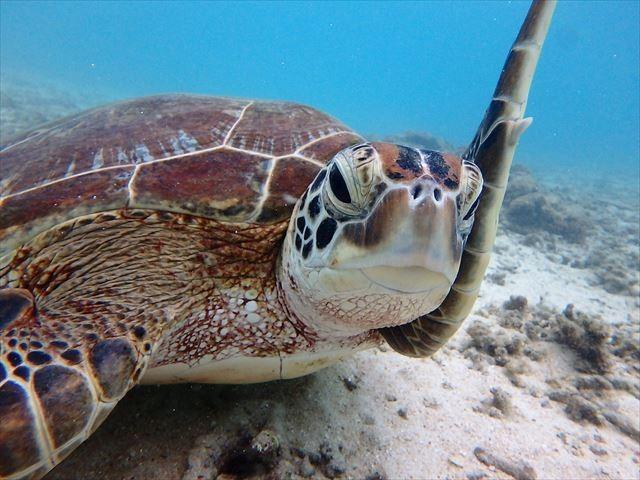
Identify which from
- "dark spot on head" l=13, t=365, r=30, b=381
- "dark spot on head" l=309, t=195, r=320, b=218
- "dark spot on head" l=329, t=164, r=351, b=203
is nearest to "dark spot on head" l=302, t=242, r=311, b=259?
"dark spot on head" l=309, t=195, r=320, b=218

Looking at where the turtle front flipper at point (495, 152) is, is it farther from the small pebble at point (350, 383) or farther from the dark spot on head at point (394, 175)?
the dark spot on head at point (394, 175)

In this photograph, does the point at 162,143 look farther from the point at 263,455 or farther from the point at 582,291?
the point at 582,291

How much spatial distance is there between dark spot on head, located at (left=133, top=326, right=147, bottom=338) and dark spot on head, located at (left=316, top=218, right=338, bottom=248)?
71 cm

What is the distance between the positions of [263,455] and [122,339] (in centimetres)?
75

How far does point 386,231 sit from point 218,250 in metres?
0.92

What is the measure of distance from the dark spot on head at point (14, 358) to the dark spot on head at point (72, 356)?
110 millimetres

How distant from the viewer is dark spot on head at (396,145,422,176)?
1063mm

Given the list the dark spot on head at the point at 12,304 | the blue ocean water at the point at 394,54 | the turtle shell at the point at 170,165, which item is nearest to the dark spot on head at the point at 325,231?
the turtle shell at the point at 170,165

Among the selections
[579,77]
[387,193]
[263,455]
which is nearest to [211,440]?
[263,455]

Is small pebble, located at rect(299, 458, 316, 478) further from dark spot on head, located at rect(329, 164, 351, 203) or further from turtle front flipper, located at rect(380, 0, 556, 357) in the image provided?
dark spot on head, located at rect(329, 164, 351, 203)

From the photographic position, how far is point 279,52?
11662 centimetres

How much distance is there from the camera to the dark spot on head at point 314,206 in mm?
1269

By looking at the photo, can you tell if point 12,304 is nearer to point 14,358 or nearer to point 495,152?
point 14,358

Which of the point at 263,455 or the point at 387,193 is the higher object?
the point at 387,193
